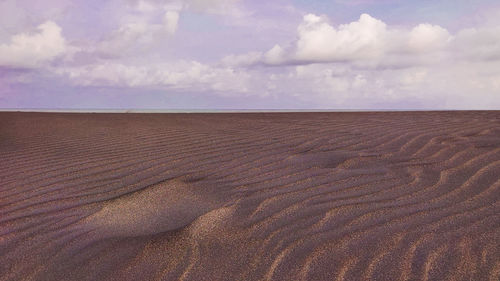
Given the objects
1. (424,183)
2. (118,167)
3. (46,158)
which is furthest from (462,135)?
(46,158)

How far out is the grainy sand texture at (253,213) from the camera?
2037 millimetres

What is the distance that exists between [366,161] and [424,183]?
83 cm

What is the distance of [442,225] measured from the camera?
2.42 metres

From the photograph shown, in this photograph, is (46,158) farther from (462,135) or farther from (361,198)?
(462,135)

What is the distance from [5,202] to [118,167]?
114 centimetres

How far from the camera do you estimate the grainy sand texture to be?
204 cm

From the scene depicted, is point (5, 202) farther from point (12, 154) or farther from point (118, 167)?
point (12, 154)

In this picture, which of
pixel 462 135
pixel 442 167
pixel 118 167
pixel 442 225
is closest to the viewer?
pixel 442 225

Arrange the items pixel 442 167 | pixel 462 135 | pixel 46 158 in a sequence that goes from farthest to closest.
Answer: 1. pixel 462 135
2. pixel 46 158
3. pixel 442 167

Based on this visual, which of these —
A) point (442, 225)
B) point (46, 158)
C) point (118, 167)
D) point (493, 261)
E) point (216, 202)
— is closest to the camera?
point (493, 261)

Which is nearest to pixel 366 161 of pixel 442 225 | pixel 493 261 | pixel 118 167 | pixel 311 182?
pixel 311 182

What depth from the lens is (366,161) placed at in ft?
13.2

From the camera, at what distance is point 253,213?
2688 mm

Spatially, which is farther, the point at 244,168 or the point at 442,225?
the point at 244,168
